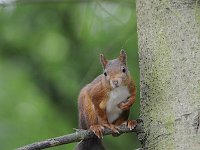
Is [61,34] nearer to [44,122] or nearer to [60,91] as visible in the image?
[60,91]

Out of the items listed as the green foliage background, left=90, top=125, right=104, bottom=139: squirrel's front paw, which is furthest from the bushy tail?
the green foliage background

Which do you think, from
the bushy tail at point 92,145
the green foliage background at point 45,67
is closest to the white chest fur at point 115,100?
the bushy tail at point 92,145

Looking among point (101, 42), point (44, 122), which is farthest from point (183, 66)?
point (101, 42)

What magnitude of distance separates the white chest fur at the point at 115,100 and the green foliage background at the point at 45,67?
1812mm

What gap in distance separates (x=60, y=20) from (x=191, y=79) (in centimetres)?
413

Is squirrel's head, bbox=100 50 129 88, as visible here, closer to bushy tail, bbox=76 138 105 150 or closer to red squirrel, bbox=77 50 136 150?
red squirrel, bbox=77 50 136 150

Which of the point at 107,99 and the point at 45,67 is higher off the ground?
the point at 45,67

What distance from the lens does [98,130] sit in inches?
76.0

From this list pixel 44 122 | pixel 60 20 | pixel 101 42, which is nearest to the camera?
pixel 44 122

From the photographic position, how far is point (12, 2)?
227 cm

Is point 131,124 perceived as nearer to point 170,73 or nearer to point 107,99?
point 170,73

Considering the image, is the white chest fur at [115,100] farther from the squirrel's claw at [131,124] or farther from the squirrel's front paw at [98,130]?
the squirrel's claw at [131,124]

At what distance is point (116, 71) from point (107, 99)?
0.13 metres

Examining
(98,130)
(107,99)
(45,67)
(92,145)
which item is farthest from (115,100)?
(45,67)
